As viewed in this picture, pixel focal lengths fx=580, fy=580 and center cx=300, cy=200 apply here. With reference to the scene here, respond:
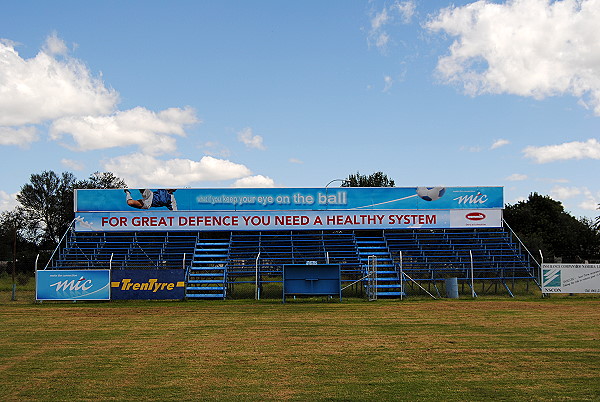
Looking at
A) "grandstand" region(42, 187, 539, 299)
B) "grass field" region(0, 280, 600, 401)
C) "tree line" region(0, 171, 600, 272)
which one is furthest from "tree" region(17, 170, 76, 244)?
"grass field" region(0, 280, 600, 401)

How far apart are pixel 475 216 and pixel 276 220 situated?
10969 millimetres

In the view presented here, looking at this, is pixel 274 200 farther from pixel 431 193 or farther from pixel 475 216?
pixel 475 216

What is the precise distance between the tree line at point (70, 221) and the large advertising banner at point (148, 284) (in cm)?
3169

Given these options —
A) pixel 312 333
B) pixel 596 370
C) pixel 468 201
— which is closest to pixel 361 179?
pixel 468 201

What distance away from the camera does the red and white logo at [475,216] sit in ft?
105

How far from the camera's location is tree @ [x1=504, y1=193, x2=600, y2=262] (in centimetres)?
5903

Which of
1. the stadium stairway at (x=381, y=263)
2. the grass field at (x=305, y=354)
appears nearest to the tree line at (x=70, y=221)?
the stadium stairway at (x=381, y=263)

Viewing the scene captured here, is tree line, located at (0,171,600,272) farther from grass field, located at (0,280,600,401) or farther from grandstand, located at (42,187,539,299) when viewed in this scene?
grass field, located at (0,280,600,401)

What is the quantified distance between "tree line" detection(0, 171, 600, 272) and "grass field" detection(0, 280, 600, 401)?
38.4m

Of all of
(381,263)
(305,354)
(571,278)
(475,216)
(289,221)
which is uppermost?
(475,216)

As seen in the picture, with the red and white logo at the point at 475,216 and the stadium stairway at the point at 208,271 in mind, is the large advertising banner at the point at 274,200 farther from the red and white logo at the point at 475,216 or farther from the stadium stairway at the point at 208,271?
the stadium stairway at the point at 208,271

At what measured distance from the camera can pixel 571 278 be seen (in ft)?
82.6

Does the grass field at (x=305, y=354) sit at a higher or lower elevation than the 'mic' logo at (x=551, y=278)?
lower

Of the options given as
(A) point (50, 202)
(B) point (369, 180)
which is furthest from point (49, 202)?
(B) point (369, 180)
